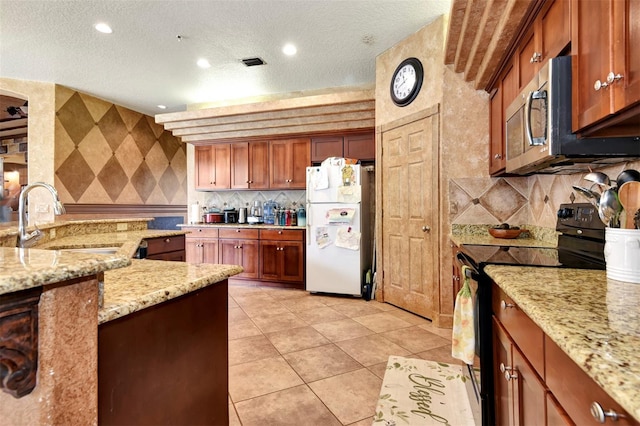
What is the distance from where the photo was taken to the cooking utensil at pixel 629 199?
1.06 m

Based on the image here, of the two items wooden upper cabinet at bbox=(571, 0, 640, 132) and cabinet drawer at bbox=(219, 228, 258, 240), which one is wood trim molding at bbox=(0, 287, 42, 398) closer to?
wooden upper cabinet at bbox=(571, 0, 640, 132)

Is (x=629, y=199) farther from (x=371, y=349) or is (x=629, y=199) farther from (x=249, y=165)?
(x=249, y=165)

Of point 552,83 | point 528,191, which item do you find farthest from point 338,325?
point 552,83

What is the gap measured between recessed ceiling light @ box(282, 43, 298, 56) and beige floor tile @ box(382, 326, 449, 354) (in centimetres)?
295

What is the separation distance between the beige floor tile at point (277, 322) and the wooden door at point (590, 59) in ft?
8.36

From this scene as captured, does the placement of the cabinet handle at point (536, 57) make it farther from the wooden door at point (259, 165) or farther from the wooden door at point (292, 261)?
A: the wooden door at point (259, 165)

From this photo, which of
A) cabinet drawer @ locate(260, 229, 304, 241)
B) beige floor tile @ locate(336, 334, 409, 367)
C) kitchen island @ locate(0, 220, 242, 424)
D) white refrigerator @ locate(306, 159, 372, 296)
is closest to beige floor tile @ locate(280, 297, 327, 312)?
white refrigerator @ locate(306, 159, 372, 296)

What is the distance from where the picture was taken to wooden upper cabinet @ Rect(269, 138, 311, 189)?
450 centimetres

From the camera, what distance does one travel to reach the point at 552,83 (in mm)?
1246

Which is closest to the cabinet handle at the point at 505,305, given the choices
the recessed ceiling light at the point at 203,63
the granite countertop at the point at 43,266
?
the granite countertop at the point at 43,266

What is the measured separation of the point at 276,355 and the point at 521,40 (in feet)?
8.55

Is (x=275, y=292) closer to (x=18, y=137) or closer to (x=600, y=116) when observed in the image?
(x=600, y=116)

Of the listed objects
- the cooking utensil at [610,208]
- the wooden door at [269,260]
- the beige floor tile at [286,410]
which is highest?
the cooking utensil at [610,208]

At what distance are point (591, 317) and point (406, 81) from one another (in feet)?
9.72
